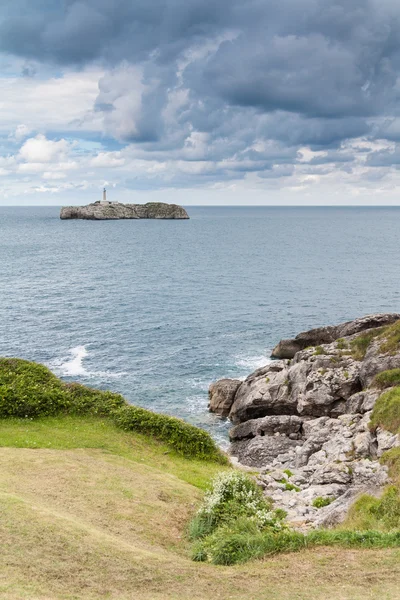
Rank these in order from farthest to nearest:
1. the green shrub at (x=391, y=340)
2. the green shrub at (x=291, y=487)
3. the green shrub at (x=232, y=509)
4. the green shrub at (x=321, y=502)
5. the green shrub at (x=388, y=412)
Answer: the green shrub at (x=391, y=340) < the green shrub at (x=388, y=412) < the green shrub at (x=291, y=487) < the green shrub at (x=321, y=502) < the green shrub at (x=232, y=509)

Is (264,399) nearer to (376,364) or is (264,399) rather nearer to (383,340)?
(376,364)

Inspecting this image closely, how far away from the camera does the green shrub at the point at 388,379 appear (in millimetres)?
42156

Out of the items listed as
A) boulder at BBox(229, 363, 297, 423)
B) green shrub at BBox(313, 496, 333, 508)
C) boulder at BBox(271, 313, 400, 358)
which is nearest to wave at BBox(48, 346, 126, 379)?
boulder at BBox(229, 363, 297, 423)

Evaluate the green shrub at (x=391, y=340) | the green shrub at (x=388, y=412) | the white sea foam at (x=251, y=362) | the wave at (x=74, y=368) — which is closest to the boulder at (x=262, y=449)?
the green shrub at (x=388, y=412)

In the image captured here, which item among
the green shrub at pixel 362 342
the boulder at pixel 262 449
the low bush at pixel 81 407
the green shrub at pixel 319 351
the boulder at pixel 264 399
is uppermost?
the green shrub at pixel 362 342

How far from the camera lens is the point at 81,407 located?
38719 mm

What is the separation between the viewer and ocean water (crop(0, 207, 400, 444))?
6238cm

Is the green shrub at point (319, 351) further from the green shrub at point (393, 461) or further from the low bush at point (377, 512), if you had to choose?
the low bush at point (377, 512)

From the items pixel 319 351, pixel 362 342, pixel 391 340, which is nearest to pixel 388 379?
pixel 391 340

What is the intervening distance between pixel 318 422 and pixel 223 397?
1247 centimetres

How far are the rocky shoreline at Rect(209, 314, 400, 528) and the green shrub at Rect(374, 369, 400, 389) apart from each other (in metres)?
0.47

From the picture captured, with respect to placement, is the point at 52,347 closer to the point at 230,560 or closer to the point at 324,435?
the point at 324,435

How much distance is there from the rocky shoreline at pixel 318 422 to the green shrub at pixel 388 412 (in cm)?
60

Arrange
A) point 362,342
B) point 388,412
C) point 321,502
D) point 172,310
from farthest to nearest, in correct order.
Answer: point 172,310 → point 362,342 → point 388,412 → point 321,502
